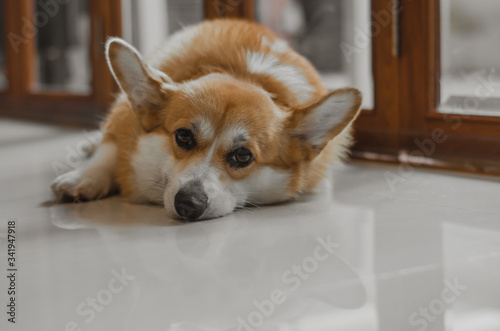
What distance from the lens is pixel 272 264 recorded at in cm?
150

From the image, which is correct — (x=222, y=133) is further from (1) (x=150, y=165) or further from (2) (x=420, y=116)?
(2) (x=420, y=116)

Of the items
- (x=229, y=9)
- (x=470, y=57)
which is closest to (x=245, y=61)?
(x=470, y=57)

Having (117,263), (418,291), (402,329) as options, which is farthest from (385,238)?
(117,263)

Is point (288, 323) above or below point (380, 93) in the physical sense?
below

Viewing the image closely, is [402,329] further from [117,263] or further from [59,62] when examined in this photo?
[59,62]

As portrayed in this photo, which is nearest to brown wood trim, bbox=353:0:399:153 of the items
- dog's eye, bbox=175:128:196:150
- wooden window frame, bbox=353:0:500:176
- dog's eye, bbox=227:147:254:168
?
wooden window frame, bbox=353:0:500:176

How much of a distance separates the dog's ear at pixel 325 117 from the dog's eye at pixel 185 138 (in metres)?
0.32

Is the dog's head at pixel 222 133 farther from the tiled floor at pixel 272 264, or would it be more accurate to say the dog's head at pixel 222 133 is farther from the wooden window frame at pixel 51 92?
the wooden window frame at pixel 51 92

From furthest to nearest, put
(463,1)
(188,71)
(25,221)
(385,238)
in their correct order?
(463,1)
(188,71)
(25,221)
(385,238)

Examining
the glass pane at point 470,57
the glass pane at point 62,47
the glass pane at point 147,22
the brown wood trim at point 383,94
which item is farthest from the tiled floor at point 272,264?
the glass pane at point 62,47

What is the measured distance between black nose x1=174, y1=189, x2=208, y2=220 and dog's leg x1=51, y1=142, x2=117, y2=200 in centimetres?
45

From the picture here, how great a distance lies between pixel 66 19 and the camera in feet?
17.7

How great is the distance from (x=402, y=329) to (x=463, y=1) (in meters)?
1.86

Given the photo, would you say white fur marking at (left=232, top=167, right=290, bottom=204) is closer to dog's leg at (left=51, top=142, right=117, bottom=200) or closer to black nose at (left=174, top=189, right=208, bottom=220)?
black nose at (left=174, top=189, right=208, bottom=220)
